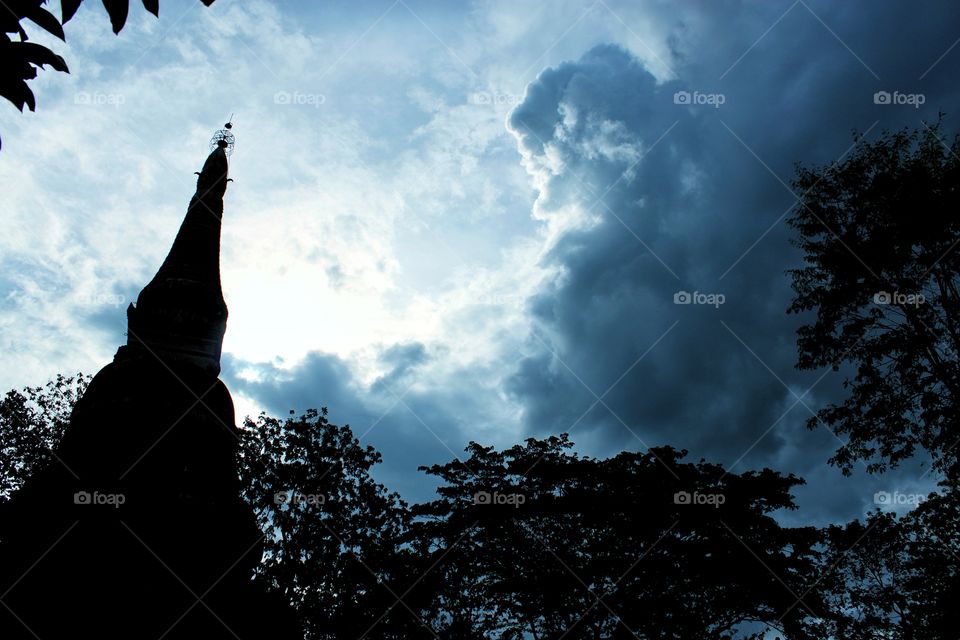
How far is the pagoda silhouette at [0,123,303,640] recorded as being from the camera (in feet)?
36.1

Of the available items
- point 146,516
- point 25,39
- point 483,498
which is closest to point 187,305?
point 146,516

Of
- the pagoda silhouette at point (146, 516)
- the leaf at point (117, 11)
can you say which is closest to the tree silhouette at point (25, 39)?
the leaf at point (117, 11)

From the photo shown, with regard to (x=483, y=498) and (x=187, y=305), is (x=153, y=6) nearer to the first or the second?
(x=187, y=305)

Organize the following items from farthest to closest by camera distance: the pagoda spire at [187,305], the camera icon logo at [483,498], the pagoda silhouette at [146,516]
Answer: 1. the camera icon logo at [483,498]
2. the pagoda spire at [187,305]
3. the pagoda silhouette at [146,516]

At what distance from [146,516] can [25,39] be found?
1240 cm

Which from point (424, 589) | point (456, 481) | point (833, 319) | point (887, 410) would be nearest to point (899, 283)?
point (833, 319)

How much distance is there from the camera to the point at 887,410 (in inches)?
494

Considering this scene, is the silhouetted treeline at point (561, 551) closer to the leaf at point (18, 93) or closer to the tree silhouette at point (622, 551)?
the tree silhouette at point (622, 551)

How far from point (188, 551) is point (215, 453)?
2.75 m

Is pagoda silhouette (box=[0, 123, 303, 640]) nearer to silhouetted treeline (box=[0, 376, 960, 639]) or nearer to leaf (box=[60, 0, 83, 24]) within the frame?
silhouetted treeline (box=[0, 376, 960, 639])

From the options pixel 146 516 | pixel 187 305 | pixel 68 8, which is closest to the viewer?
pixel 68 8

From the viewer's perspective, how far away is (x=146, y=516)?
39.9 feet

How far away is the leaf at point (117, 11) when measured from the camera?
2.07 meters


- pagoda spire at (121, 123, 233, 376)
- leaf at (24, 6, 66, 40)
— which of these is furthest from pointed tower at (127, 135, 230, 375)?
leaf at (24, 6, 66, 40)
